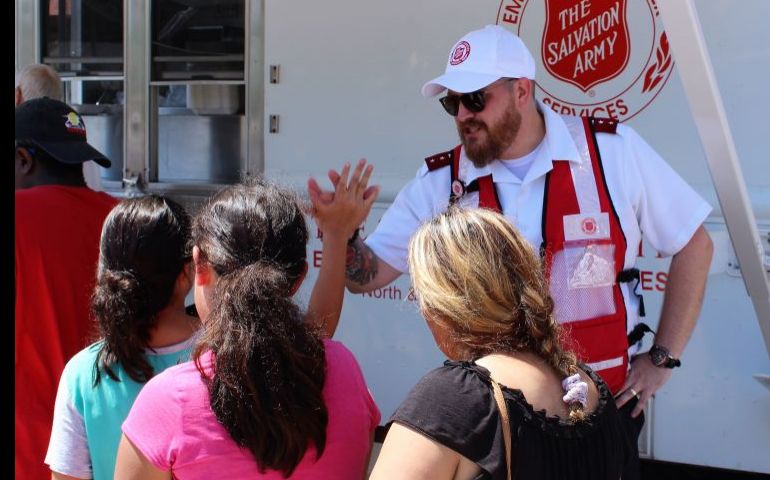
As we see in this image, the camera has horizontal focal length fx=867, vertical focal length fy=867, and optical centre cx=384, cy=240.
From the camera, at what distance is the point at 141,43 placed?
3.92m

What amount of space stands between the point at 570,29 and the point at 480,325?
6.60 ft

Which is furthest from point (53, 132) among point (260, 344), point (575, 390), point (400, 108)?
point (575, 390)

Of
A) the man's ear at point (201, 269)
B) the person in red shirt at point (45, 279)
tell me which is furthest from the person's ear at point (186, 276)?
the person in red shirt at point (45, 279)

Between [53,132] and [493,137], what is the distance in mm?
1187

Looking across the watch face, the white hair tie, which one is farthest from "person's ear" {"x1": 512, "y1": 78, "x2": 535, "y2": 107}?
the white hair tie

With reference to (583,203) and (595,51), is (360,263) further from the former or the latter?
(595,51)

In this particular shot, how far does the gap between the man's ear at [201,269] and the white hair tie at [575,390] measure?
0.62 m

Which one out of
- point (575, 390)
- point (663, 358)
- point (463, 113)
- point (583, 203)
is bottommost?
point (663, 358)

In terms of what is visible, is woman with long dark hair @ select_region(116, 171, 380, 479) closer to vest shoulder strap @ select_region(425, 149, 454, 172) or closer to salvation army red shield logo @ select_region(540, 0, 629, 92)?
vest shoulder strap @ select_region(425, 149, 454, 172)

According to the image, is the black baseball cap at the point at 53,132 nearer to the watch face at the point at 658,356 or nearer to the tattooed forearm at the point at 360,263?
the tattooed forearm at the point at 360,263

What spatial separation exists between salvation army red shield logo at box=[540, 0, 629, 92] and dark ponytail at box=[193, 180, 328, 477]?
1.89m

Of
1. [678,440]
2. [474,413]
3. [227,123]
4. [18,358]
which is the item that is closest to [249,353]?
[474,413]

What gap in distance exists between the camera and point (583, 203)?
7.05ft

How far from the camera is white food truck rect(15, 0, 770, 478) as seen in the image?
2906mm
